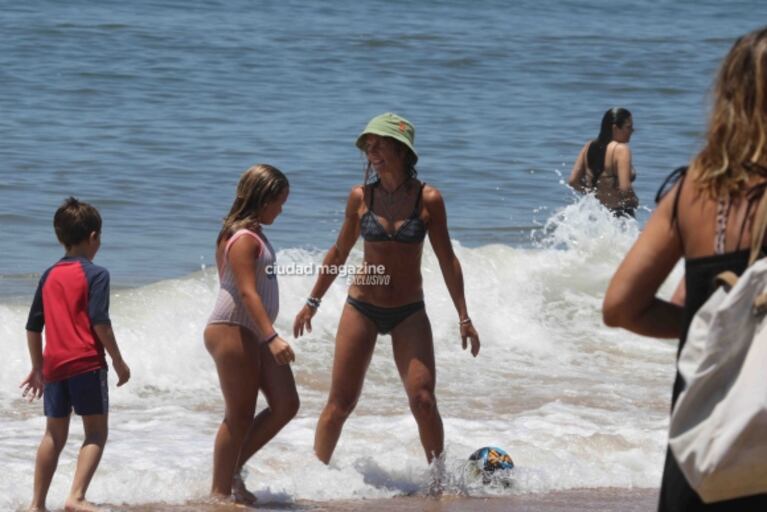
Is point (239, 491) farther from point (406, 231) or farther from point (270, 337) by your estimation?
point (406, 231)

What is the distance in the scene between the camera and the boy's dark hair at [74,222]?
573cm

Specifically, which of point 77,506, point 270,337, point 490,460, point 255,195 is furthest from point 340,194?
point 77,506

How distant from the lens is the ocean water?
24.5ft

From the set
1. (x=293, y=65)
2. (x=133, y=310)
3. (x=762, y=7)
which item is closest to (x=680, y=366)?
(x=133, y=310)

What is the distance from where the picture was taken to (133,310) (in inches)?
404

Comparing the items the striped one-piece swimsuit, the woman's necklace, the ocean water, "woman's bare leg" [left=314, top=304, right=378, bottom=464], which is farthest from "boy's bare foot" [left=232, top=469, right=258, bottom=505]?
the woman's necklace

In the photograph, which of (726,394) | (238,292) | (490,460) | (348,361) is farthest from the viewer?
(490,460)

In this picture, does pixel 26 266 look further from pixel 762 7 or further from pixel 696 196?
pixel 762 7

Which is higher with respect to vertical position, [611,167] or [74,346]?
[611,167]

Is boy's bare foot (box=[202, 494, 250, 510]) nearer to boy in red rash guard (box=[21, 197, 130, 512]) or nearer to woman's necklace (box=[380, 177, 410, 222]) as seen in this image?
boy in red rash guard (box=[21, 197, 130, 512])

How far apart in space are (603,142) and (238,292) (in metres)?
5.81

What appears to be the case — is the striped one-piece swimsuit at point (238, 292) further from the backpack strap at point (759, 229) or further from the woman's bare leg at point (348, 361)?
the backpack strap at point (759, 229)

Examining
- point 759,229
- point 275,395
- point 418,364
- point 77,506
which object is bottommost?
point 77,506

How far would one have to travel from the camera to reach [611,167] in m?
11.1
